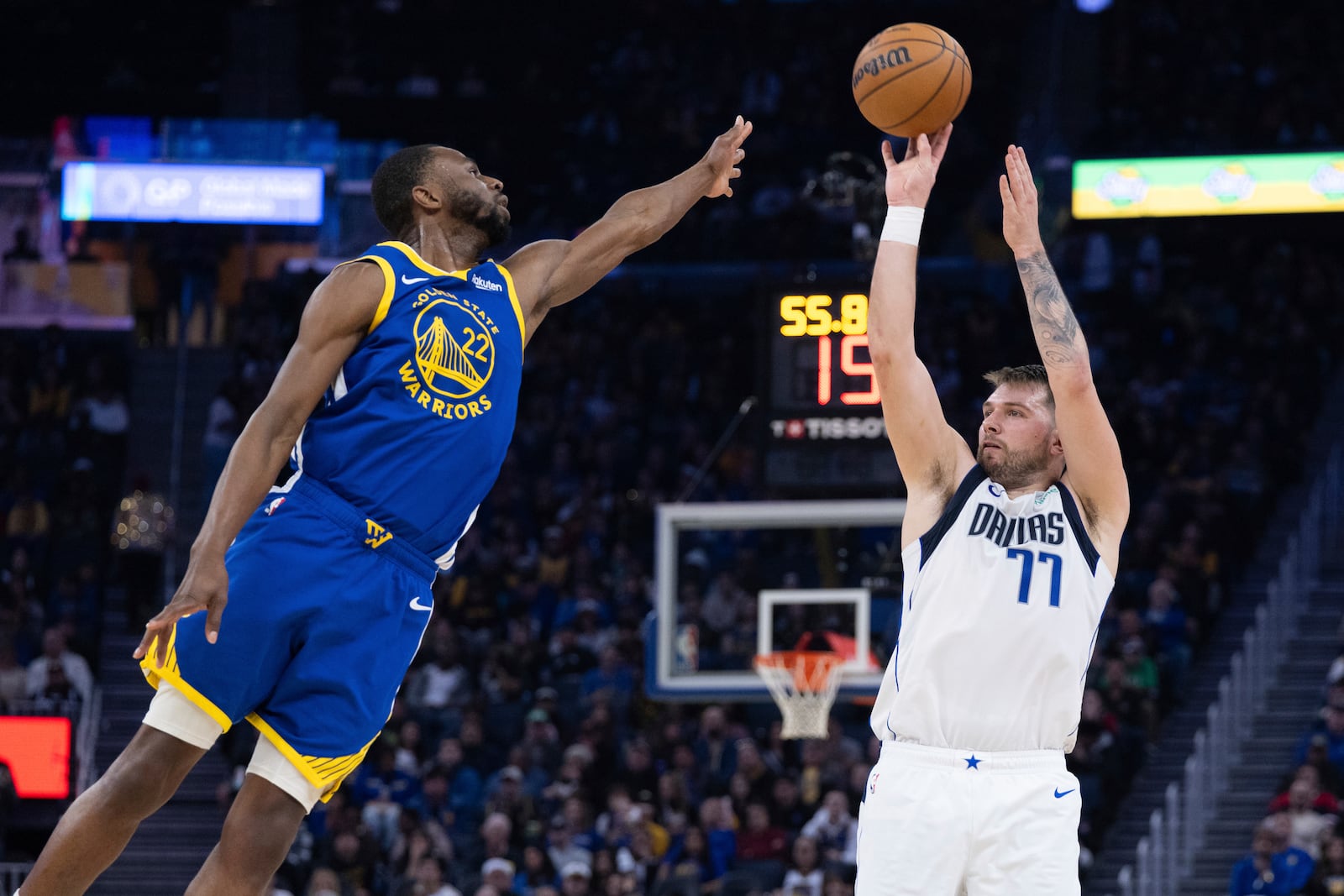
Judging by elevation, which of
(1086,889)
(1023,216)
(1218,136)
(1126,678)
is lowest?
(1086,889)

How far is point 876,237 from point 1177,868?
586 centimetres

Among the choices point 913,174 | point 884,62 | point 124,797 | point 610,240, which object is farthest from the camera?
point 884,62

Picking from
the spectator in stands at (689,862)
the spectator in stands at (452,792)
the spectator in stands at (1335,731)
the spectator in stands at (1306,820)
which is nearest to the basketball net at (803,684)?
the spectator in stands at (689,862)

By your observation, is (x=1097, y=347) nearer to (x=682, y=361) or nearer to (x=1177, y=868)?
(x=682, y=361)

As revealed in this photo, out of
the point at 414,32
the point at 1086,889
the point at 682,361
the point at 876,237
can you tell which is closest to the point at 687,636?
the point at 876,237

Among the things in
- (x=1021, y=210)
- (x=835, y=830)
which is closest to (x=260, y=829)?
(x=1021, y=210)

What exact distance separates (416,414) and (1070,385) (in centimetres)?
181

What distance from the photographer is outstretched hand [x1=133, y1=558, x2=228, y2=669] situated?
4.24 metres

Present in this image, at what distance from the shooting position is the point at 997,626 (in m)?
4.84

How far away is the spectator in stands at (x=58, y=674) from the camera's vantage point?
15.9 m

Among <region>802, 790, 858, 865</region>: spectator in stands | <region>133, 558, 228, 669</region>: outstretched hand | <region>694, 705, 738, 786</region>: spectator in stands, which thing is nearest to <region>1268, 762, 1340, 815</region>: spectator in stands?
<region>802, 790, 858, 865</region>: spectator in stands

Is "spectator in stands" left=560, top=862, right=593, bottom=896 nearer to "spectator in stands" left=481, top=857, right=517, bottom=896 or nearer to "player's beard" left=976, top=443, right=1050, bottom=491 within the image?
"spectator in stands" left=481, top=857, right=517, bottom=896

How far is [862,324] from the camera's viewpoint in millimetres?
11297

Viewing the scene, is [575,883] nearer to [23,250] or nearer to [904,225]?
[904,225]
